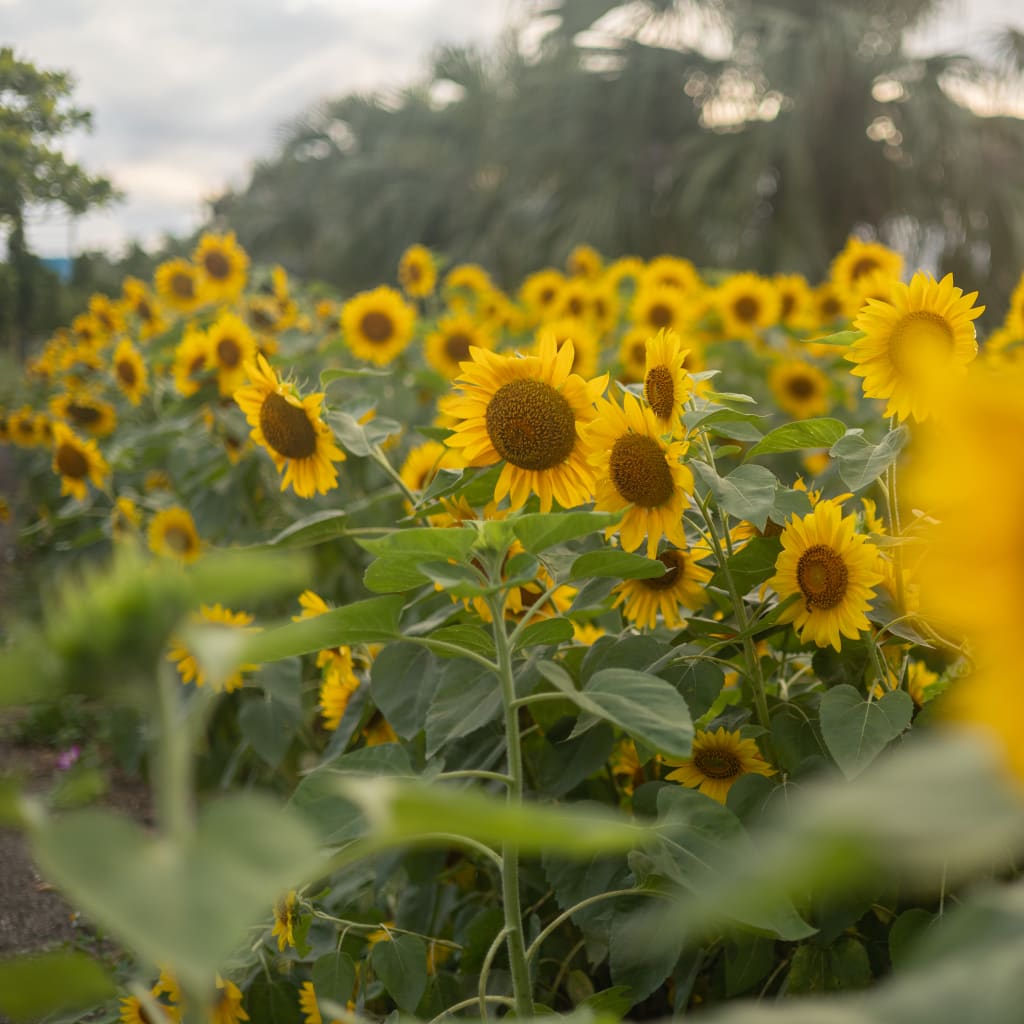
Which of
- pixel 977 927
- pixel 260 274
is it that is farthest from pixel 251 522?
pixel 977 927

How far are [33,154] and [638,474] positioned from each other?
180cm

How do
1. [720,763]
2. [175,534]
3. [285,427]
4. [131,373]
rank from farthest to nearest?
[131,373] < [175,534] < [285,427] < [720,763]

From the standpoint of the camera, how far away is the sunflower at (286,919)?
2.83 feet

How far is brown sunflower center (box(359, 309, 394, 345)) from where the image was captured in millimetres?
2529

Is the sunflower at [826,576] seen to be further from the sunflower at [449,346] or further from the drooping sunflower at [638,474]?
the sunflower at [449,346]

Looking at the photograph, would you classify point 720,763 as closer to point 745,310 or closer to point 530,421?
point 530,421

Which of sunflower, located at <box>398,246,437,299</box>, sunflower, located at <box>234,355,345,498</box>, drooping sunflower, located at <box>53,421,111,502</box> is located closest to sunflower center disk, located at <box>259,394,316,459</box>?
sunflower, located at <box>234,355,345,498</box>

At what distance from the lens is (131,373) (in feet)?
8.63

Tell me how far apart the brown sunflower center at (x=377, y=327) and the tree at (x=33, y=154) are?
67 cm

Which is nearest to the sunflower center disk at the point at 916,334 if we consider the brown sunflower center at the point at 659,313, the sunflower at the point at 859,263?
the sunflower at the point at 859,263

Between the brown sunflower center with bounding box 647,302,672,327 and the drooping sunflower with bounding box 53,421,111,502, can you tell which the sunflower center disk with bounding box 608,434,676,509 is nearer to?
the drooping sunflower with bounding box 53,421,111,502

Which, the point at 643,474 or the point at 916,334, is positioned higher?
the point at 916,334

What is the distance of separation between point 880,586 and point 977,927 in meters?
0.72

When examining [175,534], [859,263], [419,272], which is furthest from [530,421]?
[419,272]
